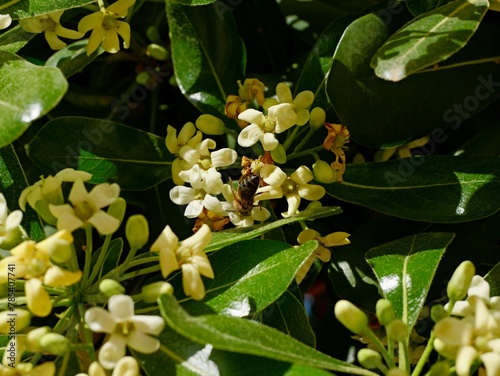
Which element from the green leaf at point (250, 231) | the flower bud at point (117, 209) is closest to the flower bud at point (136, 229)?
the flower bud at point (117, 209)

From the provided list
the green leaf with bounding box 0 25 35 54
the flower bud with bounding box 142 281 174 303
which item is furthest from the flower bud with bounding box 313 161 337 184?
the green leaf with bounding box 0 25 35 54

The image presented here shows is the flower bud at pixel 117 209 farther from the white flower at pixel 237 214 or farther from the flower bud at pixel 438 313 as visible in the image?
the flower bud at pixel 438 313

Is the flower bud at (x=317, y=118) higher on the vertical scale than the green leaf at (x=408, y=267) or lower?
higher

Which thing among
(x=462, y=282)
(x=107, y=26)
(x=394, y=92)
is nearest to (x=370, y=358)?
(x=462, y=282)

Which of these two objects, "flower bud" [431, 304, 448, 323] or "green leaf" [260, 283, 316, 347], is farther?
"green leaf" [260, 283, 316, 347]

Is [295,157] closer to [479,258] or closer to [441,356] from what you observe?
[479,258]

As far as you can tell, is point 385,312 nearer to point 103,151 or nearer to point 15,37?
point 103,151

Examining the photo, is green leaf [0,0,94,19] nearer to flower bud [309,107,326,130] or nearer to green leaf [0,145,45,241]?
green leaf [0,145,45,241]
